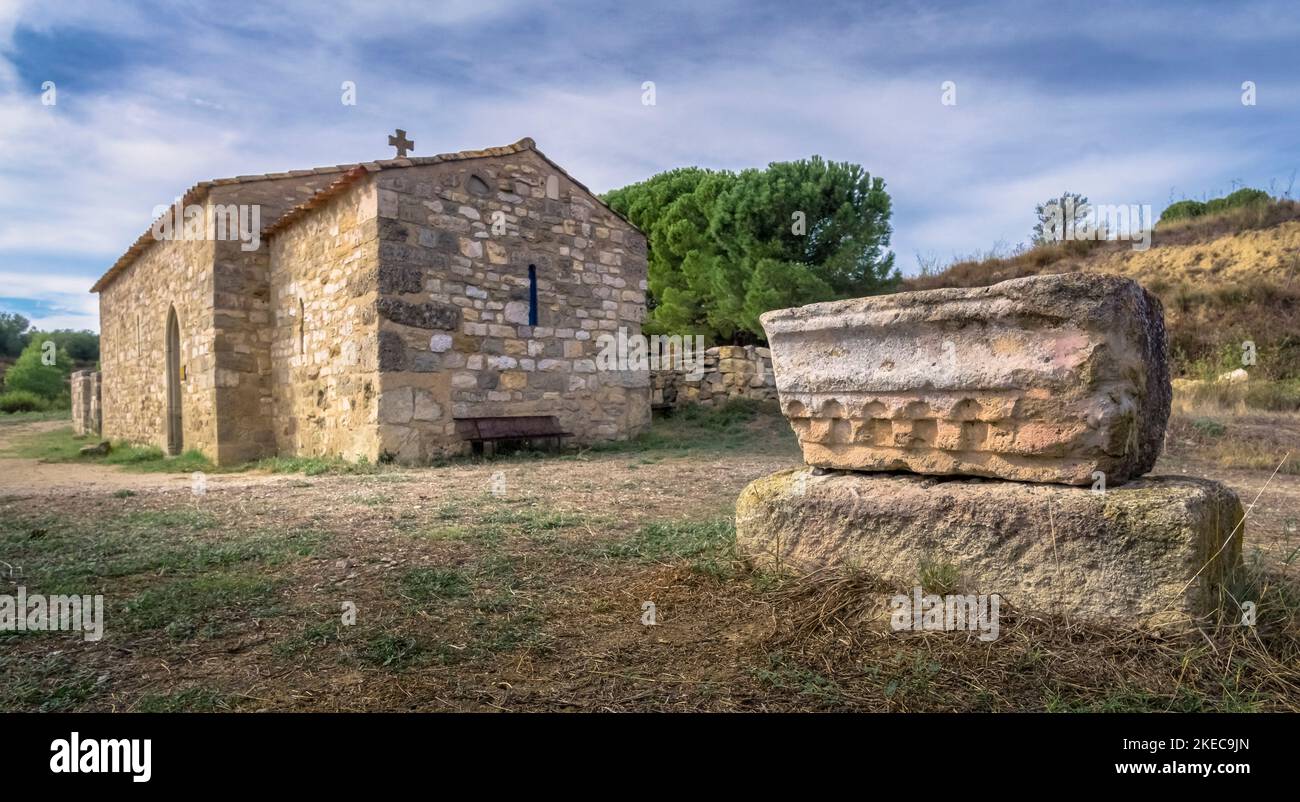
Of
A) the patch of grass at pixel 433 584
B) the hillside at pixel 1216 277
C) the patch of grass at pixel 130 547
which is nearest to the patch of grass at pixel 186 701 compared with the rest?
the patch of grass at pixel 433 584

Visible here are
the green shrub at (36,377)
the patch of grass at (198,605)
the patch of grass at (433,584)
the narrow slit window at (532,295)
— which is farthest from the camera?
the green shrub at (36,377)

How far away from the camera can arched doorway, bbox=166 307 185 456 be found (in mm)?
11812

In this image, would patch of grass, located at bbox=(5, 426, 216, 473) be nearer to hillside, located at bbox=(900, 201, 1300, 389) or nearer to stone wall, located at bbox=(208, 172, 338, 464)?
stone wall, located at bbox=(208, 172, 338, 464)

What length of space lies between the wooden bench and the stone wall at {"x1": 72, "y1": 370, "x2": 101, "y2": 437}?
13311mm

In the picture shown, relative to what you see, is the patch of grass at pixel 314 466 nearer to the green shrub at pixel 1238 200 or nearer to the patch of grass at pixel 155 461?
the patch of grass at pixel 155 461

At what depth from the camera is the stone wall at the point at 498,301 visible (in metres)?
8.35

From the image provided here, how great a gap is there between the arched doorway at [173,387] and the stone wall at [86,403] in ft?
22.7

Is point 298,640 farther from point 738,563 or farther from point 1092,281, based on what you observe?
point 1092,281

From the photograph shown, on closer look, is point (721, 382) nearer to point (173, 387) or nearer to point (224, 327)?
point (224, 327)

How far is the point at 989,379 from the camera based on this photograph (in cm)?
256

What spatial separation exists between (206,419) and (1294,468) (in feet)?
42.5

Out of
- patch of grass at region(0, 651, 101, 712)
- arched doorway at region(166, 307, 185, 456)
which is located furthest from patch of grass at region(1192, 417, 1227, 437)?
arched doorway at region(166, 307, 185, 456)
